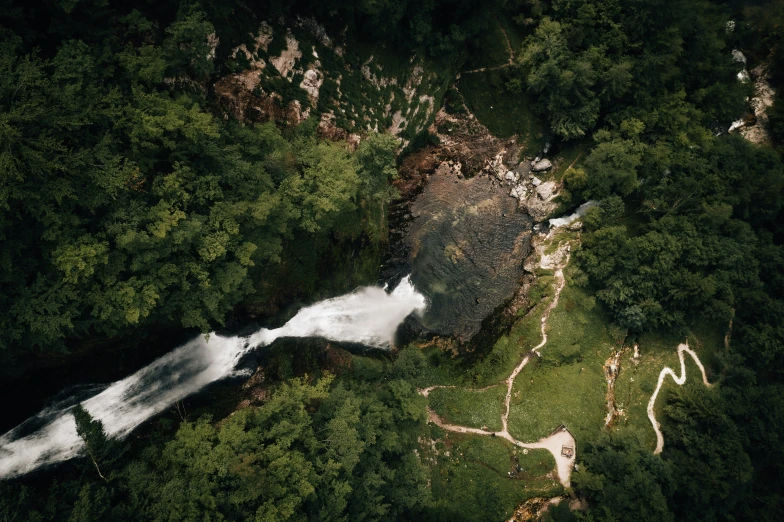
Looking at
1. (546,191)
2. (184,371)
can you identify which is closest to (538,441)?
(546,191)

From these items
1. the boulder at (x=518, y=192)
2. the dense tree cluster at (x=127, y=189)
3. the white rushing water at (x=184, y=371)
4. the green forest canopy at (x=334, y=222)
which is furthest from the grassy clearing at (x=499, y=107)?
the dense tree cluster at (x=127, y=189)

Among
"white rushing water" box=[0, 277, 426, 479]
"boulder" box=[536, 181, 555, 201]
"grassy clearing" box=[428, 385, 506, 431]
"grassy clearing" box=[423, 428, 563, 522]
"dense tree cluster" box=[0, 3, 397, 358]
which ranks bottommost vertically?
"grassy clearing" box=[423, 428, 563, 522]

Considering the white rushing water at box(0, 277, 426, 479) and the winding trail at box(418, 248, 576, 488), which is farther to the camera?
the winding trail at box(418, 248, 576, 488)

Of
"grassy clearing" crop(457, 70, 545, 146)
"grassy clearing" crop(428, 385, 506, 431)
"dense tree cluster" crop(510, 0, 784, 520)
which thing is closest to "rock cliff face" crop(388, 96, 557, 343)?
"grassy clearing" crop(457, 70, 545, 146)

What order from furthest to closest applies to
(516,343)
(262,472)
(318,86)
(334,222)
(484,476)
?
(516,343) → (484,476) → (334,222) → (318,86) → (262,472)

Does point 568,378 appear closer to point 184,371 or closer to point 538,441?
point 538,441

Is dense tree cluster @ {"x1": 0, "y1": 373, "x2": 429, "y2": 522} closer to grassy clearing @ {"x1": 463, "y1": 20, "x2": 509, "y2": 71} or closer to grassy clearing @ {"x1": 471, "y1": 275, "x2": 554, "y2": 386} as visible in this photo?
grassy clearing @ {"x1": 471, "y1": 275, "x2": 554, "y2": 386}
